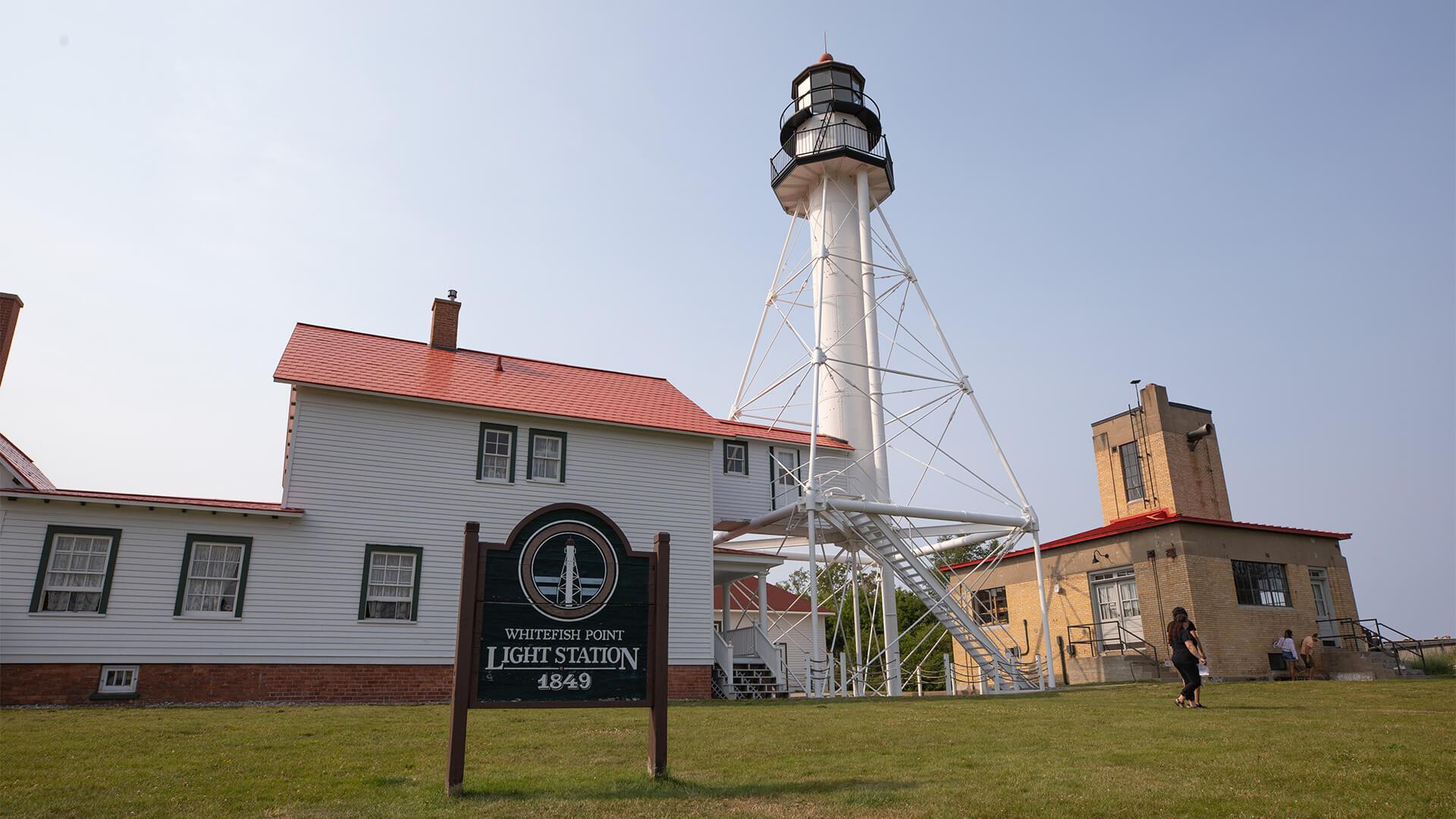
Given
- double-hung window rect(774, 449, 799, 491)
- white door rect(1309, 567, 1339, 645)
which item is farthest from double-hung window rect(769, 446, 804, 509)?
white door rect(1309, 567, 1339, 645)

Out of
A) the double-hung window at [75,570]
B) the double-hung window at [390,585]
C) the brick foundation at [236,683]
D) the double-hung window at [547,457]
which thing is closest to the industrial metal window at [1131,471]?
the double-hung window at [547,457]

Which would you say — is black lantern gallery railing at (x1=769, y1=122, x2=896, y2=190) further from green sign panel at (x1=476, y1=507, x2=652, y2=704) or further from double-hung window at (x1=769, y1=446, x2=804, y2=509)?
green sign panel at (x1=476, y1=507, x2=652, y2=704)

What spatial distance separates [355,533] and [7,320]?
10.6 meters

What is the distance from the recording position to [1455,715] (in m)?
12.2

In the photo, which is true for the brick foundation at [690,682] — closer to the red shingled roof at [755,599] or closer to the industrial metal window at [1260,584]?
the red shingled roof at [755,599]

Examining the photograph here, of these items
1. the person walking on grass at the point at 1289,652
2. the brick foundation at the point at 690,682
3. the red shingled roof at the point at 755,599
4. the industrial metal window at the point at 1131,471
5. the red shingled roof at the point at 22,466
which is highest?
Result: the industrial metal window at the point at 1131,471

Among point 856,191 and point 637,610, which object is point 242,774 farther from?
point 856,191

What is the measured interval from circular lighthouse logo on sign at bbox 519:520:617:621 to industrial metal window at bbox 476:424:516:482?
1368cm

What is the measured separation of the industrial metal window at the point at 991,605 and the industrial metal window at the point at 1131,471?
6092mm

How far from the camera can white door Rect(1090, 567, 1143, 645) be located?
90.7 ft

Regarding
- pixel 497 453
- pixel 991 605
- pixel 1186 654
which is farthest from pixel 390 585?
pixel 991 605

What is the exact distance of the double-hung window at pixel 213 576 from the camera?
1858cm

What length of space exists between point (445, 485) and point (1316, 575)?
27282 millimetres

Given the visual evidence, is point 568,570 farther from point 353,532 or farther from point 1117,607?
point 1117,607
